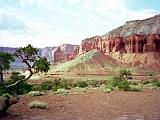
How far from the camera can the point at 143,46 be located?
145 meters

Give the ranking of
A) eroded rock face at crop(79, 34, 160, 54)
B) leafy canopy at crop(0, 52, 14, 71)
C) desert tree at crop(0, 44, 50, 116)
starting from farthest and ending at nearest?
eroded rock face at crop(79, 34, 160, 54) → leafy canopy at crop(0, 52, 14, 71) → desert tree at crop(0, 44, 50, 116)

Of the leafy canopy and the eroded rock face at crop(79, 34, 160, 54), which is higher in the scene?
the eroded rock face at crop(79, 34, 160, 54)

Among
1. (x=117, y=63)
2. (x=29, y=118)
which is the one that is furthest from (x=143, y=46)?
(x=29, y=118)

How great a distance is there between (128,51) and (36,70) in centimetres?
12374

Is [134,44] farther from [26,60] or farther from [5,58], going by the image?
[26,60]

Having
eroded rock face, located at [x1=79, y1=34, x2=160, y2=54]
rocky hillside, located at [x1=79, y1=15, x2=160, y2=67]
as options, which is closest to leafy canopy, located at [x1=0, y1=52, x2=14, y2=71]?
rocky hillside, located at [x1=79, y1=15, x2=160, y2=67]

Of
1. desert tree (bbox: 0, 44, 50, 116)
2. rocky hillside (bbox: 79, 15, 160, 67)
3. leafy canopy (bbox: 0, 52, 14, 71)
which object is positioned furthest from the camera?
rocky hillside (bbox: 79, 15, 160, 67)

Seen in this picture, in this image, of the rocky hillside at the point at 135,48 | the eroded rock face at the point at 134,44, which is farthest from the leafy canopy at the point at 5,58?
the eroded rock face at the point at 134,44

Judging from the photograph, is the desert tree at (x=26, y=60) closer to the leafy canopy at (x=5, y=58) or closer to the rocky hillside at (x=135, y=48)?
the leafy canopy at (x=5, y=58)

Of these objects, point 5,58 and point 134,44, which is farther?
point 134,44

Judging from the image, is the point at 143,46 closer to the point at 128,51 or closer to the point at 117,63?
the point at 128,51

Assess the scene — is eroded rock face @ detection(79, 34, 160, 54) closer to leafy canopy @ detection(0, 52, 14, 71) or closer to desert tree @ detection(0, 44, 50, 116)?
leafy canopy @ detection(0, 52, 14, 71)

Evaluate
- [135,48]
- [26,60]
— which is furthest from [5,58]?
[135,48]

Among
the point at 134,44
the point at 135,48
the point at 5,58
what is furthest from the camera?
the point at 134,44
